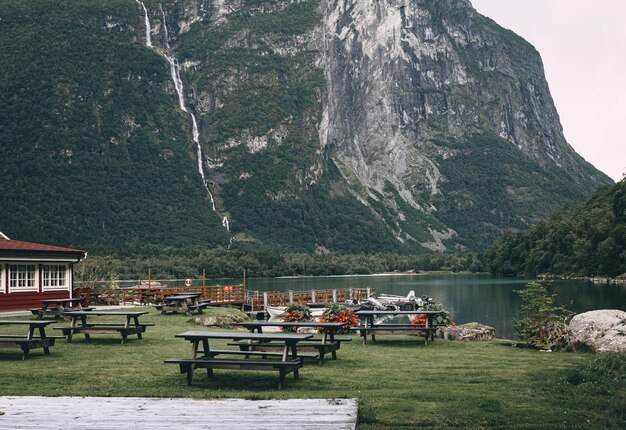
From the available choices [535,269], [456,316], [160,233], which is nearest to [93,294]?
[456,316]

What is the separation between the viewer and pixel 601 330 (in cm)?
1720

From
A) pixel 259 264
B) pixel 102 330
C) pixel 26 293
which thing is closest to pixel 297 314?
pixel 102 330

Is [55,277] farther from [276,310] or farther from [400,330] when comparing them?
[400,330]

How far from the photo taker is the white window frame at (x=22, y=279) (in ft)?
100

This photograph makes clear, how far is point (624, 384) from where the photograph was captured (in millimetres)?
11391

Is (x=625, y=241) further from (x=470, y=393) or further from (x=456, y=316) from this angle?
(x=470, y=393)

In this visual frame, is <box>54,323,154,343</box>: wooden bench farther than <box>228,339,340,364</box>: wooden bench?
Yes

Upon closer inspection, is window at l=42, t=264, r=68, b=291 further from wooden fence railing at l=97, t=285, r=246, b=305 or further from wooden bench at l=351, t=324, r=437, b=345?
wooden bench at l=351, t=324, r=437, b=345

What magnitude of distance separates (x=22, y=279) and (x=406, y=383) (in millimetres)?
23723

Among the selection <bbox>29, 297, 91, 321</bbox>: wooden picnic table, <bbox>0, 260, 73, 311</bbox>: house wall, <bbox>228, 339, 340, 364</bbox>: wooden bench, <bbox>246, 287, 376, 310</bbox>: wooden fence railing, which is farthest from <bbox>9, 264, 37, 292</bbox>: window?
<bbox>228, 339, 340, 364</bbox>: wooden bench

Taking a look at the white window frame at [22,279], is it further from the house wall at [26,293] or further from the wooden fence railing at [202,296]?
the wooden fence railing at [202,296]

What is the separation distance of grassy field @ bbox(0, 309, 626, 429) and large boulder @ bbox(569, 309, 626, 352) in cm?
62

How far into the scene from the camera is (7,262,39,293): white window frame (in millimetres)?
30594

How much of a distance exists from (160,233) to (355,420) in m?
190
